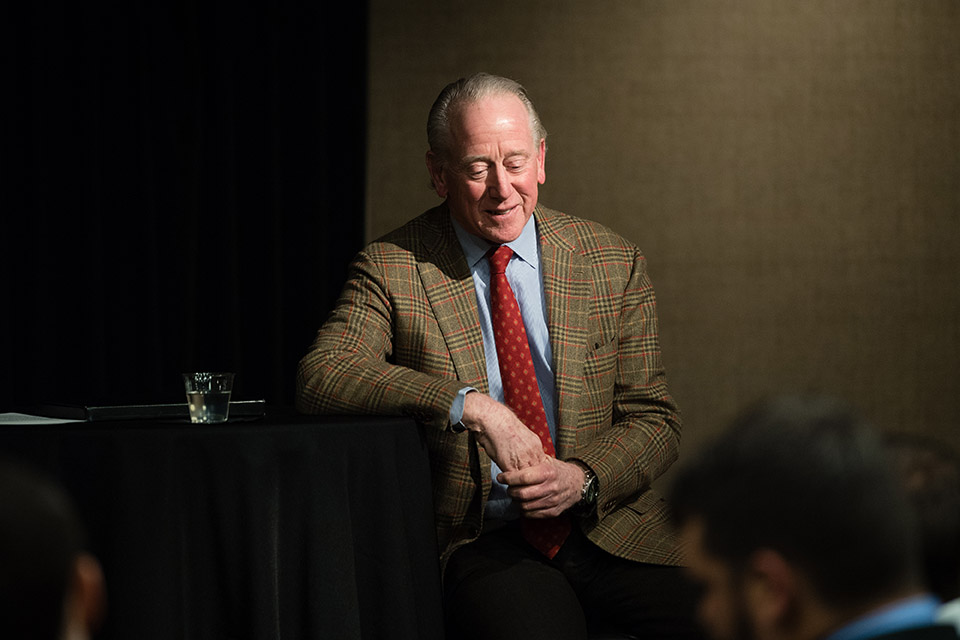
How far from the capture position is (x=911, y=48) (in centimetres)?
367

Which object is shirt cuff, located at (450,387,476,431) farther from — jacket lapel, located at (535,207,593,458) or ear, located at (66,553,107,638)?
ear, located at (66,553,107,638)

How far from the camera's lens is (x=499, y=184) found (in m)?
2.12

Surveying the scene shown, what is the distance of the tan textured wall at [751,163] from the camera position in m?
3.51

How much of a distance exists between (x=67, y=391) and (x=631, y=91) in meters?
2.03

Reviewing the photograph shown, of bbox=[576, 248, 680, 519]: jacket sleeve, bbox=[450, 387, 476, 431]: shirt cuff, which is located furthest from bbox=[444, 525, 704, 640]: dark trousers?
bbox=[450, 387, 476, 431]: shirt cuff

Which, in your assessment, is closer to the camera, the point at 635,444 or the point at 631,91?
the point at 635,444

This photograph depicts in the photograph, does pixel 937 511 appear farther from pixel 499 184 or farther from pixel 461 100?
pixel 461 100

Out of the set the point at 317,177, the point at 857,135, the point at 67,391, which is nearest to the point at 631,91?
the point at 857,135

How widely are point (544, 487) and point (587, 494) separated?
0.40 feet

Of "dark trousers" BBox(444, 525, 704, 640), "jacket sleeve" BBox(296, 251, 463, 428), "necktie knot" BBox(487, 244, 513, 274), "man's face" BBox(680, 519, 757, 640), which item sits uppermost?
"necktie knot" BBox(487, 244, 513, 274)

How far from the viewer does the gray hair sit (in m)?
2.17

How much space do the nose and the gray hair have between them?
0.11m

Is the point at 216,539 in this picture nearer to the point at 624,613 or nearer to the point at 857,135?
the point at 624,613

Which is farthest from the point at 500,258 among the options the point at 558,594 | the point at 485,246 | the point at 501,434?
the point at 558,594
